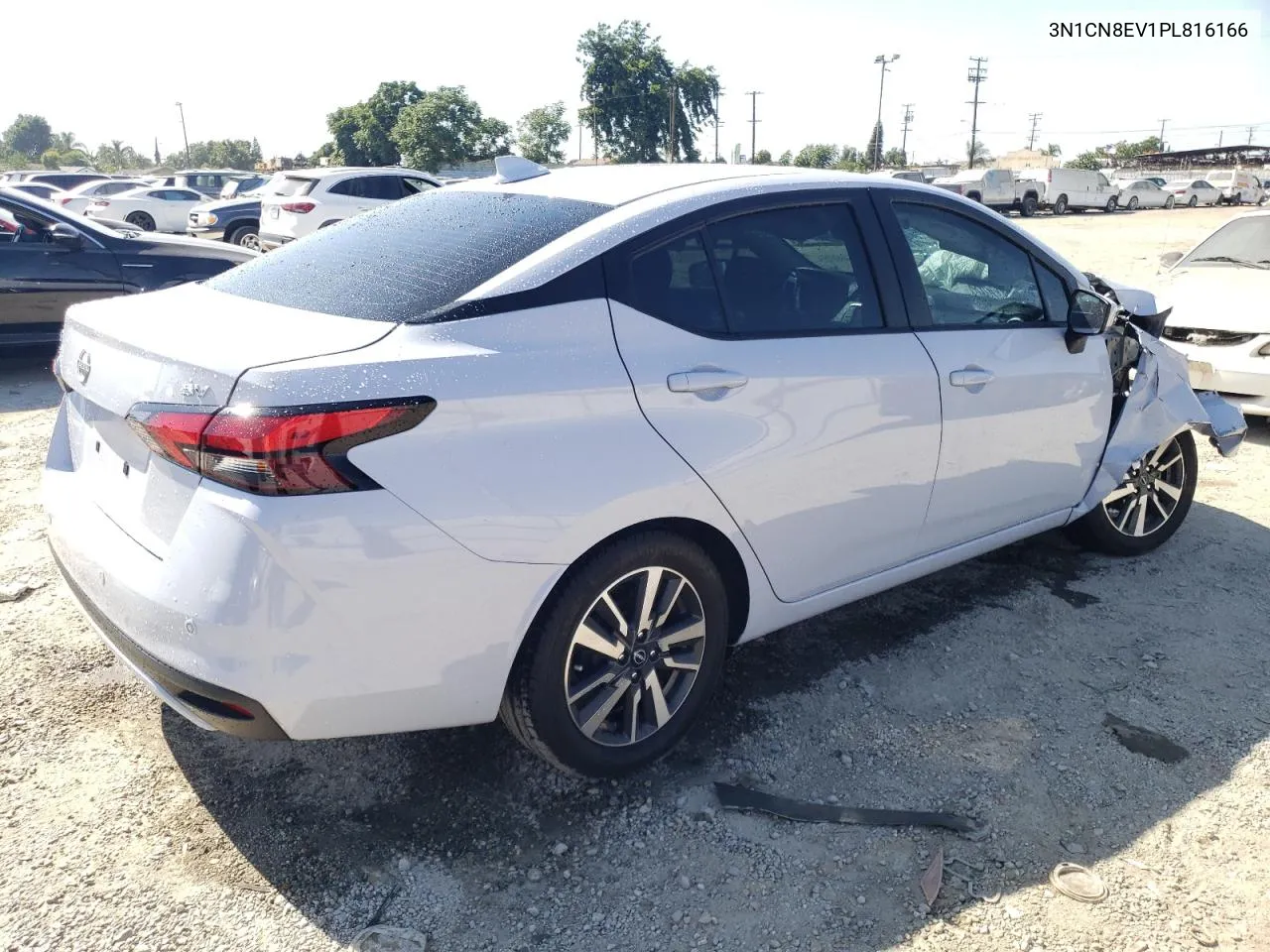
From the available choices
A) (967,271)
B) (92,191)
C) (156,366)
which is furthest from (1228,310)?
(92,191)

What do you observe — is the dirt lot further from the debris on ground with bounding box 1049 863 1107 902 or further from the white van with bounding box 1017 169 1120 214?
the white van with bounding box 1017 169 1120 214

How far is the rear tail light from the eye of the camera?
206 cm

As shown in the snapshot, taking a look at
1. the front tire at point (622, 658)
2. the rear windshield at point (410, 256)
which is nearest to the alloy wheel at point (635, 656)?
the front tire at point (622, 658)

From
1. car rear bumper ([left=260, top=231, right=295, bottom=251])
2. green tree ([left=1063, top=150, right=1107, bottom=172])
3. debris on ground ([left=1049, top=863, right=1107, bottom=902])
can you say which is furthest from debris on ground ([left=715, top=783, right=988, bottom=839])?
green tree ([left=1063, top=150, right=1107, bottom=172])

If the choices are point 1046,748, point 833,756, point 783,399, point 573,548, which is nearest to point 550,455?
point 573,548

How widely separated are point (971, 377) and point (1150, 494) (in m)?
1.72

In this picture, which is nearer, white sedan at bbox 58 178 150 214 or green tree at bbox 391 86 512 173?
white sedan at bbox 58 178 150 214

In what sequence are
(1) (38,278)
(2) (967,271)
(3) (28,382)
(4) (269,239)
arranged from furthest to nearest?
1. (4) (269,239)
2. (3) (28,382)
3. (1) (38,278)
4. (2) (967,271)

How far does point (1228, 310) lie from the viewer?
662 centimetres

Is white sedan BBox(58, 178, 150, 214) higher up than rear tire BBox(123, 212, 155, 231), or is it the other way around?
white sedan BBox(58, 178, 150, 214)

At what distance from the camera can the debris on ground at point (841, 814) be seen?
2645mm

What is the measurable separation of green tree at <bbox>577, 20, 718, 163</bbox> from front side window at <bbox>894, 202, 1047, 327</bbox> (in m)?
69.4

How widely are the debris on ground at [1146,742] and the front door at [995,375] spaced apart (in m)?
0.80

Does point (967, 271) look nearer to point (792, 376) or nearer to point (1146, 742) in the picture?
point (792, 376)
